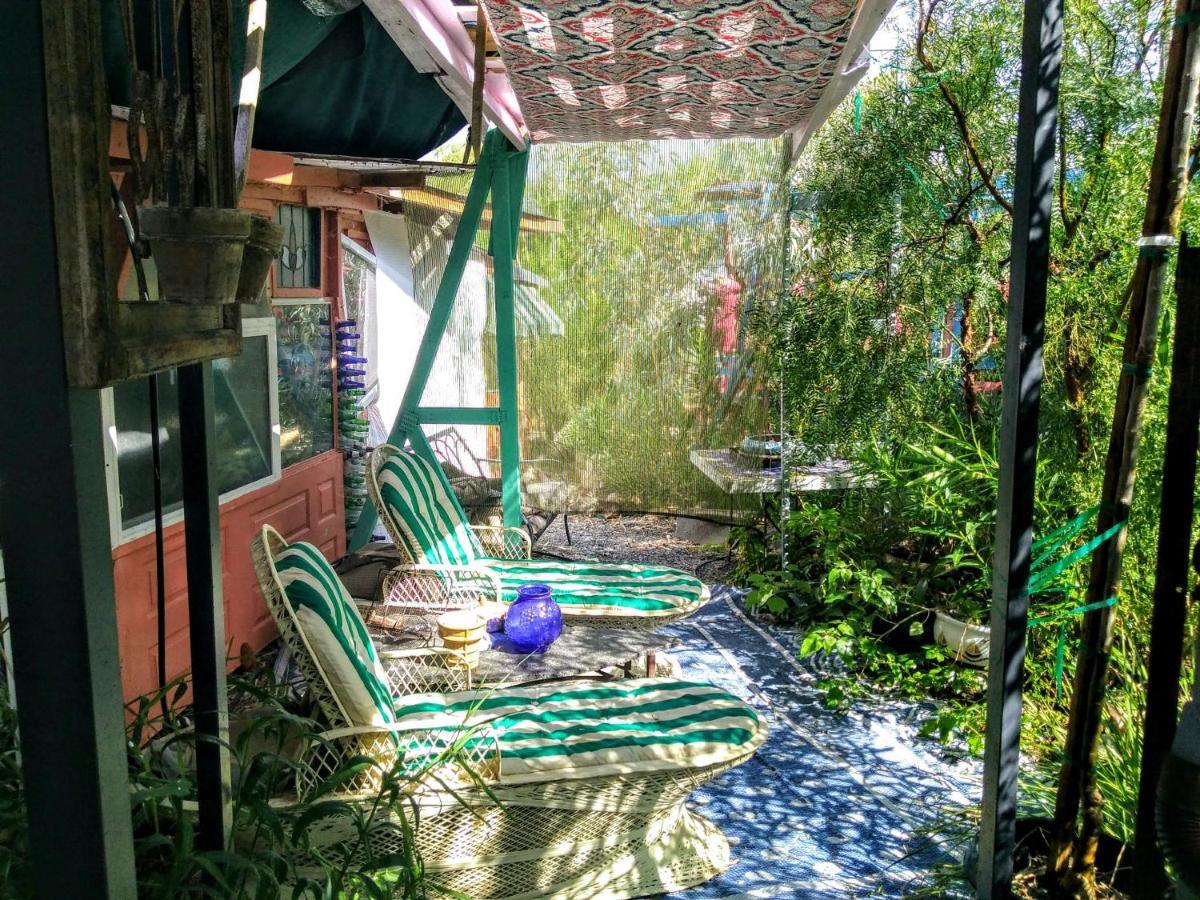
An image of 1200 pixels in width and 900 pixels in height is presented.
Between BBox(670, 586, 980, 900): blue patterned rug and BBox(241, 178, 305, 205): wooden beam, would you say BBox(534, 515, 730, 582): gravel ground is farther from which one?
BBox(241, 178, 305, 205): wooden beam

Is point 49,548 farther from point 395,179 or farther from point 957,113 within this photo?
point 395,179

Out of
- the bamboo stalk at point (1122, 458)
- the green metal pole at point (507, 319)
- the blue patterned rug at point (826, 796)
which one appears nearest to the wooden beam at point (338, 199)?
the green metal pole at point (507, 319)

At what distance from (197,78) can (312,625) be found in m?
1.57

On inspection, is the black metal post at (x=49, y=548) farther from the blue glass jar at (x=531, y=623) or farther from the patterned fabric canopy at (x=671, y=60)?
the blue glass jar at (x=531, y=623)

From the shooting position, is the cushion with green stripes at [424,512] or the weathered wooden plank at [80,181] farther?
the cushion with green stripes at [424,512]

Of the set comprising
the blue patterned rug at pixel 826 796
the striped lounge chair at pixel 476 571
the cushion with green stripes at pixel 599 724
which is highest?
the striped lounge chair at pixel 476 571

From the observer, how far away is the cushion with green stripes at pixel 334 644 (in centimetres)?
255

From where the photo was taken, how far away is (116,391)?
345cm

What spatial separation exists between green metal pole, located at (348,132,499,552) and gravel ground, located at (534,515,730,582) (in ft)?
3.76

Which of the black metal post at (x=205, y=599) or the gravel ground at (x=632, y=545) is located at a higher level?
the black metal post at (x=205, y=599)

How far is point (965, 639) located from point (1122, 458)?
2275 mm

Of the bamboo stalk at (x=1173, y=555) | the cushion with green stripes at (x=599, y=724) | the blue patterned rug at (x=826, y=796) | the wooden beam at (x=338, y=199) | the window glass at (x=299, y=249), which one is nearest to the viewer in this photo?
→ the bamboo stalk at (x=1173, y=555)

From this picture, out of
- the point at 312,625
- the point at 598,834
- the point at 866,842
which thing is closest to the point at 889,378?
the point at 866,842

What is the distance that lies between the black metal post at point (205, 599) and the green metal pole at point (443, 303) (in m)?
3.41
